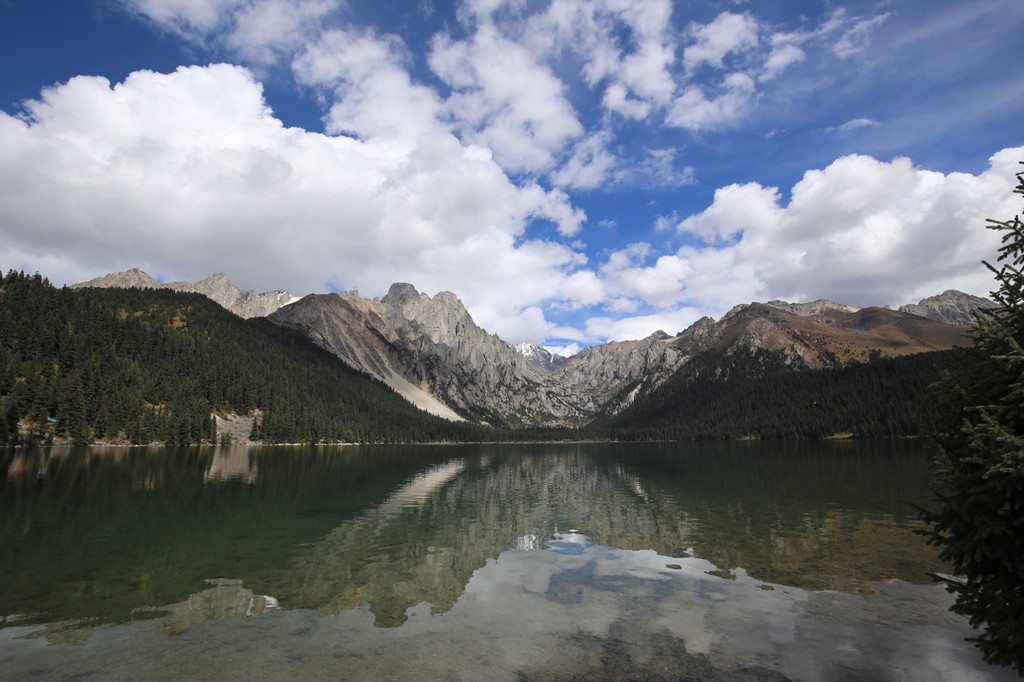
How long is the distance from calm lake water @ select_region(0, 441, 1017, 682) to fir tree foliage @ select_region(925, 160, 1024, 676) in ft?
14.4

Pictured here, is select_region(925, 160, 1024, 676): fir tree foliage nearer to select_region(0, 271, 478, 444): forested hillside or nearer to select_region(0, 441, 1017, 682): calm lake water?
select_region(0, 441, 1017, 682): calm lake water

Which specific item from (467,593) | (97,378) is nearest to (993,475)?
(467,593)

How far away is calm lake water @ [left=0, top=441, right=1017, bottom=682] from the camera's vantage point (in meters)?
14.6

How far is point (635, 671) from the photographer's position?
13906 mm

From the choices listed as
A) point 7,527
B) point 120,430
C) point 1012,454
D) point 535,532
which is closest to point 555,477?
point 535,532

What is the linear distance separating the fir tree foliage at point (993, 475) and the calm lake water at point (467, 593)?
14.4ft

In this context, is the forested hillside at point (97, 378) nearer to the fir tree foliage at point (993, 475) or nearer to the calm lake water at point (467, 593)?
the calm lake water at point (467, 593)

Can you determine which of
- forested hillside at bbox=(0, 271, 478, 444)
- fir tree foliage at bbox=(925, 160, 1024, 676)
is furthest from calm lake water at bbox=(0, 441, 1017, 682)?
forested hillside at bbox=(0, 271, 478, 444)

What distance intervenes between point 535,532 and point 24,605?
27941 millimetres

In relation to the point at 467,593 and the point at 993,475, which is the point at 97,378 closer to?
the point at 467,593

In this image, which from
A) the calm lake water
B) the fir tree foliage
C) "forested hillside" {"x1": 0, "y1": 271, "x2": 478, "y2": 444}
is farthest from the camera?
"forested hillside" {"x1": 0, "y1": 271, "x2": 478, "y2": 444}

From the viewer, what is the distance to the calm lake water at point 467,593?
14.6m

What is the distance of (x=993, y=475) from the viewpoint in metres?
10.6

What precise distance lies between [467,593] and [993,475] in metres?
18.9
